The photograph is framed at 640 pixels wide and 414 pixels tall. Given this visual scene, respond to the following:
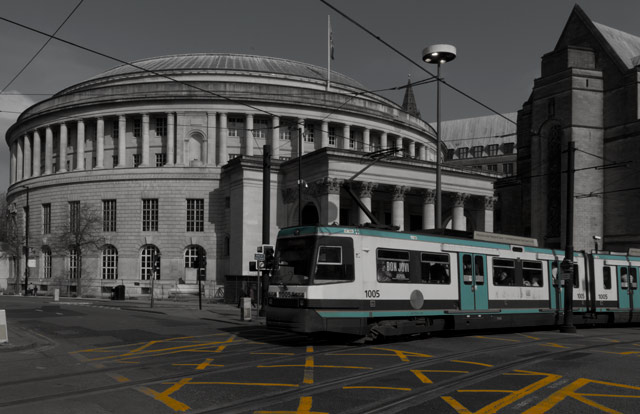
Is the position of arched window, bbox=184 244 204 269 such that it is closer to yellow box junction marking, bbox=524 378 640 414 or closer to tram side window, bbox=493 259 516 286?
tram side window, bbox=493 259 516 286

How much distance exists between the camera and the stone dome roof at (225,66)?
66.2 metres

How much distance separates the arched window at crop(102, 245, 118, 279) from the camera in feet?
196

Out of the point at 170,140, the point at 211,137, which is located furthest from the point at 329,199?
the point at 170,140

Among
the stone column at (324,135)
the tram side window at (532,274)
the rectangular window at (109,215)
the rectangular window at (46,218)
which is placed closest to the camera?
the tram side window at (532,274)

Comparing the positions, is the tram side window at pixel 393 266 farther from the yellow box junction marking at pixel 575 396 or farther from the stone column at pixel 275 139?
the stone column at pixel 275 139

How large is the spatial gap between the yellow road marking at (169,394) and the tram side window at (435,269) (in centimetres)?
884

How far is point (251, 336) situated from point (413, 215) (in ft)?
138

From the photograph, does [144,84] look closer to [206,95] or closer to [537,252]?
[206,95]

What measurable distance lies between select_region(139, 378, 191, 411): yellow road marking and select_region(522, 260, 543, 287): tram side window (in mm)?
14036

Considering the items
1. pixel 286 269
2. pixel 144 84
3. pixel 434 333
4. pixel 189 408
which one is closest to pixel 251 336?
pixel 286 269

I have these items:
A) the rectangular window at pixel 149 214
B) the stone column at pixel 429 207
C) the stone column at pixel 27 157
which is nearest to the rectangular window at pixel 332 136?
the stone column at pixel 429 207

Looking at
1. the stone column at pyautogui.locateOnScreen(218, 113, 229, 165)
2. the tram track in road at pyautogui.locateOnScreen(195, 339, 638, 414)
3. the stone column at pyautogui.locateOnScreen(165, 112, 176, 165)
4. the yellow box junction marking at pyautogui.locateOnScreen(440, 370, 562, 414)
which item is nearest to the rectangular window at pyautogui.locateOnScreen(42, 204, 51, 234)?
the stone column at pyautogui.locateOnScreen(165, 112, 176, 165)

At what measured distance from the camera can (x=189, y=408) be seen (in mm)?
8961

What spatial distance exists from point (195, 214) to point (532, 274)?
41.5 m
